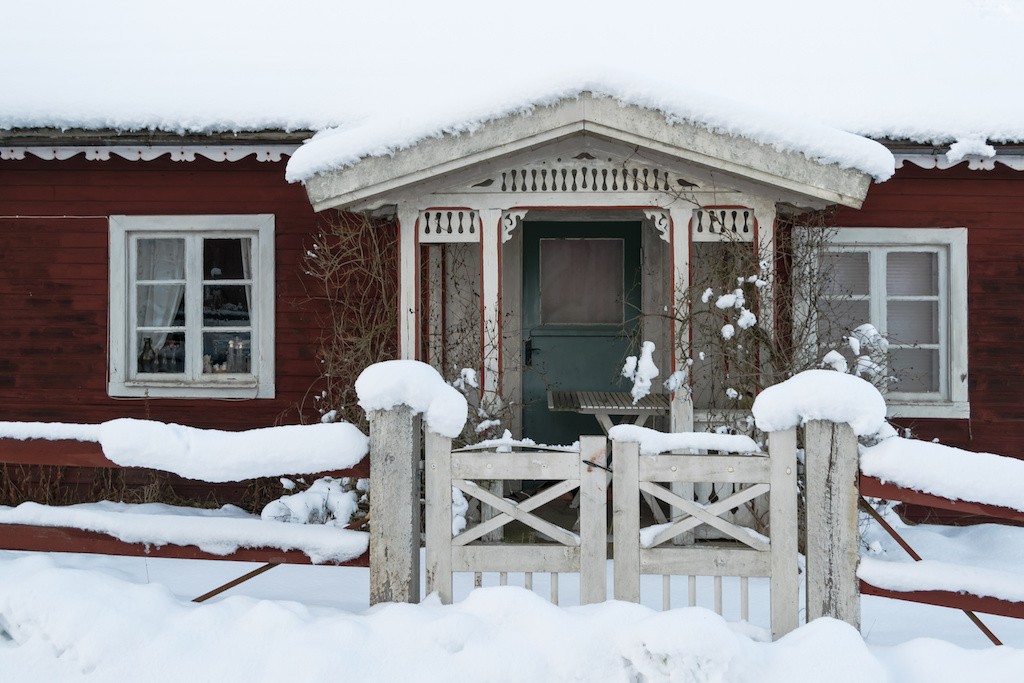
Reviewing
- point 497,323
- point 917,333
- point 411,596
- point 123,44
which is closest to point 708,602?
point 411,596

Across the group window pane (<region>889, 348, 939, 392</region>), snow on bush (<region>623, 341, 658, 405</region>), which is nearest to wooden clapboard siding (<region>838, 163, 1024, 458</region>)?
window pane (<region>889, 348, 939, 392</region>)

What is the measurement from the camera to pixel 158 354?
20.6 feet

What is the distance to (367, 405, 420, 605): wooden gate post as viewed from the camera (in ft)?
9.21

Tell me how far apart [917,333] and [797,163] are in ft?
9.14

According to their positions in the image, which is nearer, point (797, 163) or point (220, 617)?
point (220, 617)

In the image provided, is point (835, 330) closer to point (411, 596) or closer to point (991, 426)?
point (991, 426)

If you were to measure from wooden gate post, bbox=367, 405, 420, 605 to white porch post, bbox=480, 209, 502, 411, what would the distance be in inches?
85.9

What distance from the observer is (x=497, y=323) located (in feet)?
16.5

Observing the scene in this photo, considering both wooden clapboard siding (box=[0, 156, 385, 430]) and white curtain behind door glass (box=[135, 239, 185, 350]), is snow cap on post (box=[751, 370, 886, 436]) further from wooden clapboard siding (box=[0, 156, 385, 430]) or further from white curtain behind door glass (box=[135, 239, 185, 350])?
white curtain behind door glass (box=[135, 239, 185, 350])

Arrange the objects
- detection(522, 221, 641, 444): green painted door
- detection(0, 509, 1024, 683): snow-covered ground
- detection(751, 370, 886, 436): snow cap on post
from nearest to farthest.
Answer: detection(0, 509, 1024, 683): snow-covered ground < detection(751, 370, 886, 436): snow cap on post < detection(522, 221, 641, 444): green painted door

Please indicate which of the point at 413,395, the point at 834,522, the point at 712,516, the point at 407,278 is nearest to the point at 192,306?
the point at 407,278

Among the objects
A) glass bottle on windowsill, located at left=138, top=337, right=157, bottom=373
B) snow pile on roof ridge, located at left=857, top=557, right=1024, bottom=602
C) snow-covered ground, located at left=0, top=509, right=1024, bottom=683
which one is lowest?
snow-covered ground, located at left=0, top=509, right=1024, bottom=683

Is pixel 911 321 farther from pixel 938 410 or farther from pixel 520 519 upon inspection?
pixel 520 519

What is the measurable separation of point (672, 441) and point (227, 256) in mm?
4631
